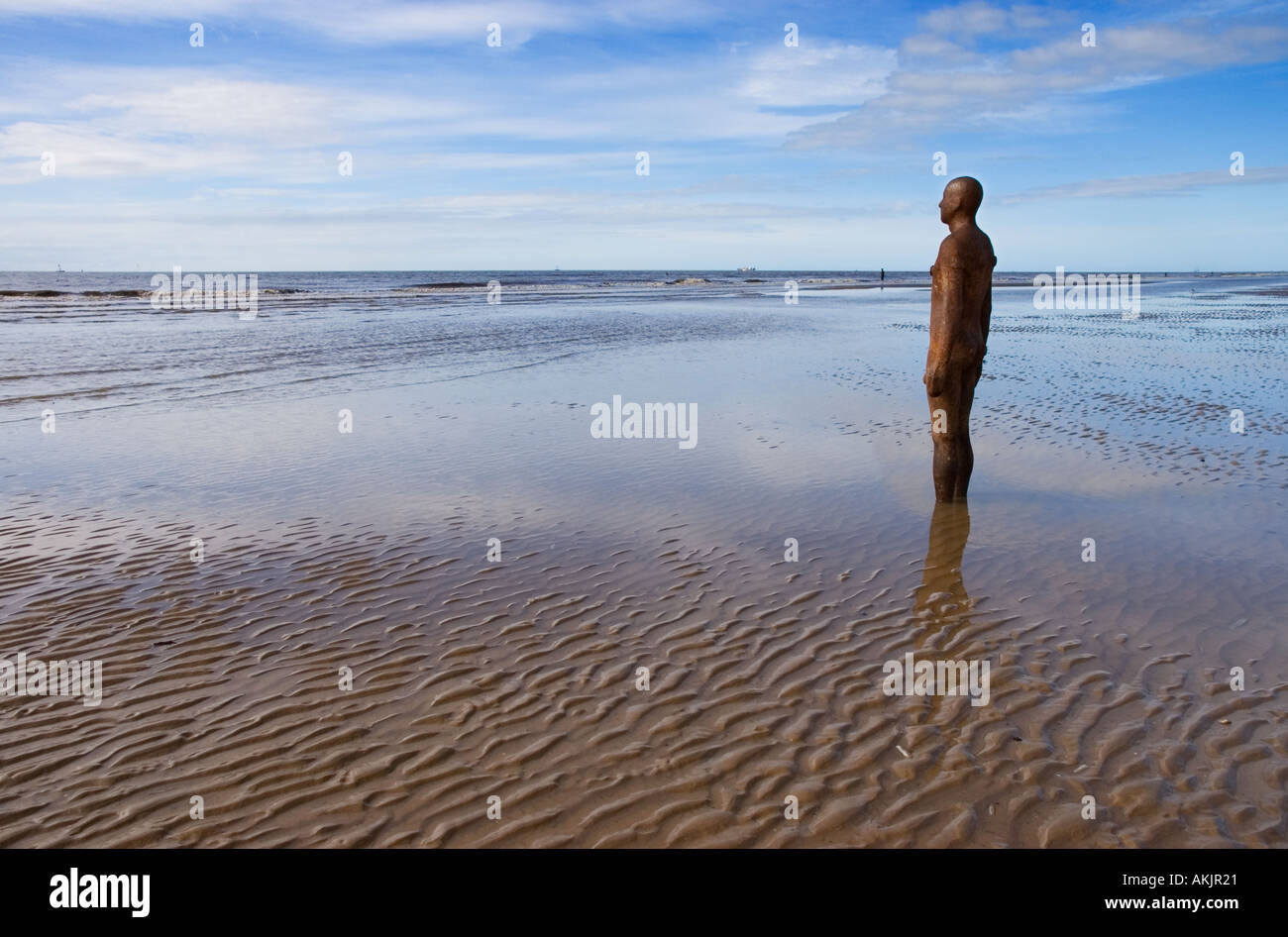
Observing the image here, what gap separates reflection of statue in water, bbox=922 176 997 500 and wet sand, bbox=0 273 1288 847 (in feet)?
1.92

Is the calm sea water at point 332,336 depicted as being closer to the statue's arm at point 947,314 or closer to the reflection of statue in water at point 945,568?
the statue's arm at point 947,314

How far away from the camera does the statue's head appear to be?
8.30 m

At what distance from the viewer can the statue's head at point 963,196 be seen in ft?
27.2

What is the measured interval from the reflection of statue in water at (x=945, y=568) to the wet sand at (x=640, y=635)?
0.06 m

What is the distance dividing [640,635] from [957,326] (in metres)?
4.68

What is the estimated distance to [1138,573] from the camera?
6.96m

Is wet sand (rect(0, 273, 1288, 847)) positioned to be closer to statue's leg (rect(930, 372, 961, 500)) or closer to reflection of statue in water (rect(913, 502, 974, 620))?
reflection of statue in water (rect(913, 502, 974, 620))

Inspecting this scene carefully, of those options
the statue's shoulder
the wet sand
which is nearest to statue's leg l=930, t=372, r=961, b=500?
the wet sand

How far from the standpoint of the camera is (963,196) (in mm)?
8305

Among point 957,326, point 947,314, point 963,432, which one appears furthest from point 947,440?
point 947,314

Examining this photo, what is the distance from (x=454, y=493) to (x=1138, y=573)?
659 centimetres

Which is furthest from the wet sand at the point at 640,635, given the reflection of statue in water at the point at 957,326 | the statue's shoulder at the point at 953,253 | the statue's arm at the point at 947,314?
the statue's shoulder at the point at 953,253

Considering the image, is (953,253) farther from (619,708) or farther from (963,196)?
(619,708)
